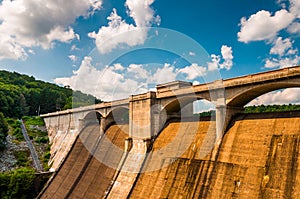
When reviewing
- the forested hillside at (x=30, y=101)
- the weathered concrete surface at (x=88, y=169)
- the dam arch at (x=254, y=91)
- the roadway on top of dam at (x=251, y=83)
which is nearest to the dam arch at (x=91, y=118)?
the weathered concrete surface at (x=88, y=169)

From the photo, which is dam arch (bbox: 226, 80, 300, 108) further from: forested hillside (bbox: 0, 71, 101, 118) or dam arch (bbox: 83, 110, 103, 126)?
forested hillside (bbox: 0, 71, 101, 118)

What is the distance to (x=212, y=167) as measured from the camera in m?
16.8

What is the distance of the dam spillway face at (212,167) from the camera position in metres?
13.9

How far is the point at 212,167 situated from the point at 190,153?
2.97 meters

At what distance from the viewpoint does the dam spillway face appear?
13.9m

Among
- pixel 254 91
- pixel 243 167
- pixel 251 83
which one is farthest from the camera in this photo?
pixel 254 91

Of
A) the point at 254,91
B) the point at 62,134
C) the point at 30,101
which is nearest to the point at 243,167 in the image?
the point at 254,91

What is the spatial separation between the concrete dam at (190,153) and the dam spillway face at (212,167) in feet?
0.18

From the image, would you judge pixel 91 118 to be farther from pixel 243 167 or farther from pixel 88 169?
pixel 243 167

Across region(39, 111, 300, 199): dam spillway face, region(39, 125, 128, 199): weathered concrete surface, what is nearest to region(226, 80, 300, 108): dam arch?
region(39, 111, 300, 199): dam spillway face

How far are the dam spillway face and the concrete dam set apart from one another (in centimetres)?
5

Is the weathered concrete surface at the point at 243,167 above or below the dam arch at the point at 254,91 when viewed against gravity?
below

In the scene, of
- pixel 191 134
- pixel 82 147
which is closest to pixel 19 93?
pixel 82 147

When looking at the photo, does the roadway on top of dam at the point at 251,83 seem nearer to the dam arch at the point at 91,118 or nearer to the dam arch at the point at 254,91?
the dam arch at the point at 254,91
